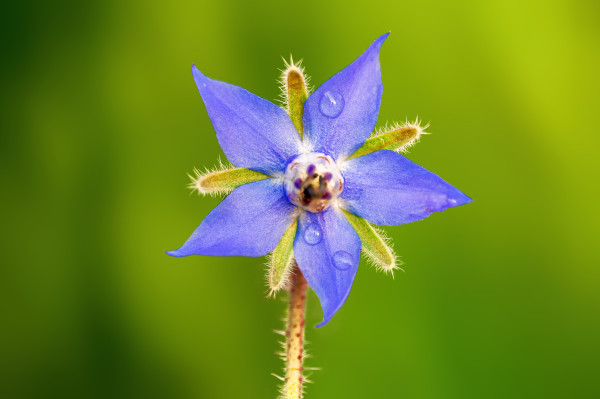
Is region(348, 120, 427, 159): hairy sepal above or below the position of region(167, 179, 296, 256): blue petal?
above

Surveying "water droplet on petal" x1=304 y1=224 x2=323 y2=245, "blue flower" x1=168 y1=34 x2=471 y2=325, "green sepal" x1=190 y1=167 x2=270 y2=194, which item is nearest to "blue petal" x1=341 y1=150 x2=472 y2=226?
"blue flower" x1=168 y1=34 x2=471 y2=325

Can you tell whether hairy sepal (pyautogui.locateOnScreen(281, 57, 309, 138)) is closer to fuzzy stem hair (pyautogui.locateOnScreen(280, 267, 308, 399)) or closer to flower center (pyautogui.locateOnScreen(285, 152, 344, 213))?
flower center (pyautogui.locateOnScreen(285, 152, 344, 213))

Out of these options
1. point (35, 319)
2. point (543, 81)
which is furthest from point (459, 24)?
point (35, 319)

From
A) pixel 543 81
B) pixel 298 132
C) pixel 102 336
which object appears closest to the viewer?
pixel 298 132

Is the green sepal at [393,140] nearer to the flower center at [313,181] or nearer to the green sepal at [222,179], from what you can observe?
the flower center at [313,181]

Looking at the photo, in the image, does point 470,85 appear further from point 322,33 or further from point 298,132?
point 298,132

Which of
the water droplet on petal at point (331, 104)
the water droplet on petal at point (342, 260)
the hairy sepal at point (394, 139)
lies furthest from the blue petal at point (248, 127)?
the water droplet on petal at point (342, 260)

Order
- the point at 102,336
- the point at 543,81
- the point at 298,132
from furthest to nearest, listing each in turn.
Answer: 1. the point at 543,81
2. the point at 102,336
3. the point at 298,132
